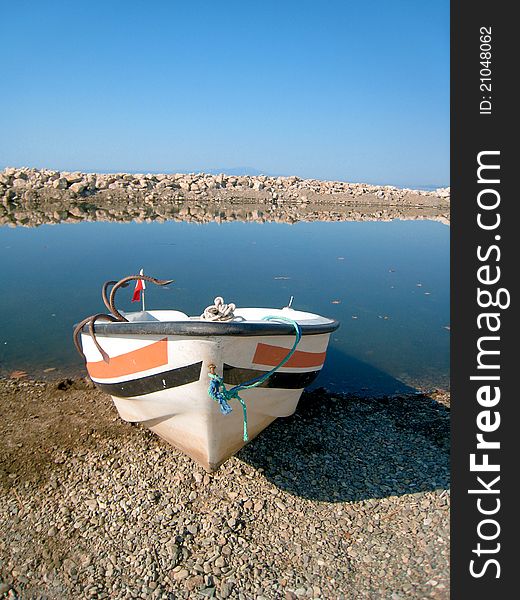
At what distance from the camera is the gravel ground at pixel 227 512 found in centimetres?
416

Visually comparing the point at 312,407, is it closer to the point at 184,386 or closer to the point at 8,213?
the point at 184,386

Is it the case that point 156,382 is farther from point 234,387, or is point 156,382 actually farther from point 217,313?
point 217,313

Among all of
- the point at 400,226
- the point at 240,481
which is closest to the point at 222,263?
the point at 240,481

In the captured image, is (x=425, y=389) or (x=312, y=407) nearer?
(x=312, y=407)

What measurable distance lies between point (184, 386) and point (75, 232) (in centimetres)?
2404

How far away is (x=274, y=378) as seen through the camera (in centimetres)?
545

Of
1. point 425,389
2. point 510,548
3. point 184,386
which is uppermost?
point 184,386

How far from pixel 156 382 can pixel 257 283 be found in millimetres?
11437

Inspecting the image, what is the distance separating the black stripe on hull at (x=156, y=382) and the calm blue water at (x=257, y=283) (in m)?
3.82

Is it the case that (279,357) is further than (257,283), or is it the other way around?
(257,283)

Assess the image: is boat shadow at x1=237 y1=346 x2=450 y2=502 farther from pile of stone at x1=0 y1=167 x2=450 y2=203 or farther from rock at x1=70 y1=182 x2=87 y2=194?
pile of stone at x1=0 y1=167 x2=450 y2=203

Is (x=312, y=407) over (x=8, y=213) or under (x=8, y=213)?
under

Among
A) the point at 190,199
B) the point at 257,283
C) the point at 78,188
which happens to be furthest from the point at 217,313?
the point at 190,199

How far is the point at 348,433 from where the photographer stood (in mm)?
6594
